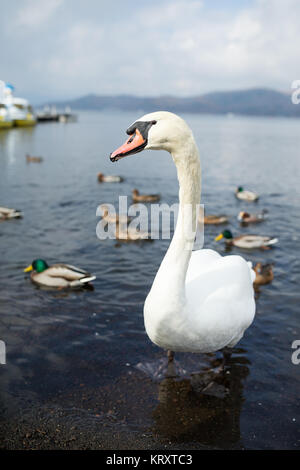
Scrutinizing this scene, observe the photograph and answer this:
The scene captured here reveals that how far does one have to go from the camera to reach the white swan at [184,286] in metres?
4.17

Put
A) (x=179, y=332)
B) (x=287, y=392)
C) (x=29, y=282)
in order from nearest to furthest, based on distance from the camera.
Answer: (x=179, y=332) → (x=287, y=392) → (x=29, y=282)

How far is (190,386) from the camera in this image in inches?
230

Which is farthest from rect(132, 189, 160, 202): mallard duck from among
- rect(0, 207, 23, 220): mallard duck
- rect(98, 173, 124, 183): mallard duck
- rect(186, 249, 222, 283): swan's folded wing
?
rect(186, 249, 222, 283): swan's folded wing

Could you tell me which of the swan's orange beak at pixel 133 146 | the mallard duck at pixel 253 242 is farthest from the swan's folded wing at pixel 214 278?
the mallard duck at pixel 253 242

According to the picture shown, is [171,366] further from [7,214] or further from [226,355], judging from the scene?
[7,214]

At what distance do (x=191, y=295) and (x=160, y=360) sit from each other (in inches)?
72.3

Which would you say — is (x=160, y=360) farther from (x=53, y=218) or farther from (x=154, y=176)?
(x=154, y=176)

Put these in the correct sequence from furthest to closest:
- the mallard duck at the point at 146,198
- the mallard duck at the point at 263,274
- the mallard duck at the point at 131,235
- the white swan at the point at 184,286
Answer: the mallard duck at the point at 146,198 → the mallard duck at the point at 131,235 → the mallard duck at the point at 263,274 → the white swan at the point at 184,286

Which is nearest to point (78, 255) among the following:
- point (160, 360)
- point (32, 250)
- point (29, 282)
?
point (32, 250)

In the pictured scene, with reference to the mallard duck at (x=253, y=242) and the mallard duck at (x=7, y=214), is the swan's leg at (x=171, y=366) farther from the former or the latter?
the mallard duck at (x=7, y=214)

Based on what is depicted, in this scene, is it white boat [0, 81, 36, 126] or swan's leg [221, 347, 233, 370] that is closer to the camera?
swan's leg [221, 347, 233, 370]

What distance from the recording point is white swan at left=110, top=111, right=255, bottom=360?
4168 millimetres

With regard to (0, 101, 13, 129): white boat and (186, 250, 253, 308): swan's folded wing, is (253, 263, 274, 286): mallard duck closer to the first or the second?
(186, 250, 253, 308): swan's folded wing

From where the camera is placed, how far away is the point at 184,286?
15.6ft
